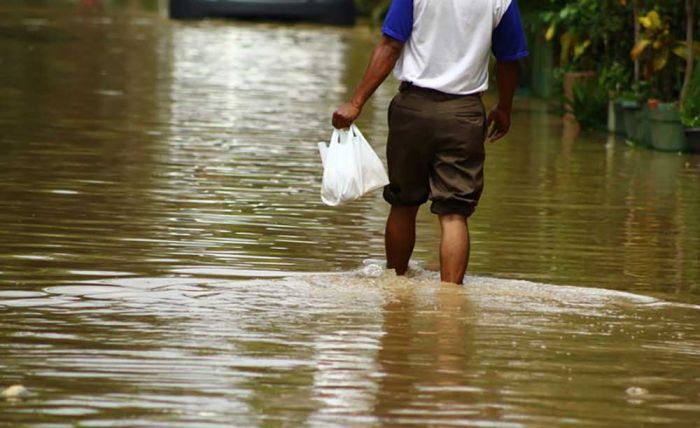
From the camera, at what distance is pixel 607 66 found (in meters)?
16.8

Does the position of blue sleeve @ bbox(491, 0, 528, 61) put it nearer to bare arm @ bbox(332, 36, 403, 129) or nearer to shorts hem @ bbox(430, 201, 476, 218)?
bare arm @ bbox(332, 36, 403, 129)

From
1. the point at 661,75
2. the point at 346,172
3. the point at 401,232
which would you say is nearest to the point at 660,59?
the point at 661,75

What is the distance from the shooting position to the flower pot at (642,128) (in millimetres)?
14656

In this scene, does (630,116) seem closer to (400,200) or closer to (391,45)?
(400,200)

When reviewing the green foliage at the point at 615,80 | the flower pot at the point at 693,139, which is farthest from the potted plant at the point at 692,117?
the green foliage at the point at 615,80

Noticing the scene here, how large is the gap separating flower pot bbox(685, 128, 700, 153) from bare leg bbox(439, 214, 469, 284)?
649 centimetres

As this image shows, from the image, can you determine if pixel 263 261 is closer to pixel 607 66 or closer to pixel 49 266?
pixel 49 266

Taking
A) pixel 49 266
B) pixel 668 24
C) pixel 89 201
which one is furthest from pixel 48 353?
pixel 668 24

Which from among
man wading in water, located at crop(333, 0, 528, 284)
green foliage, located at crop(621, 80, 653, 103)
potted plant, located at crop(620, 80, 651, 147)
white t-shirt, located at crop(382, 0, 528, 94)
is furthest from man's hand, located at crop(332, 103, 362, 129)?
green foliage, located at crop(621, 80, 653, 103)

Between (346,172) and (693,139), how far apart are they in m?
6.63

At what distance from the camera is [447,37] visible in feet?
25.3

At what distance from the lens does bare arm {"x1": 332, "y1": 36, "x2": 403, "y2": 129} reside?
7.73 m

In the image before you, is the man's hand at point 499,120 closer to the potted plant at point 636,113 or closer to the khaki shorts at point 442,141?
the khaki shorts at point 442,141

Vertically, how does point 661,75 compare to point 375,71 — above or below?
below
